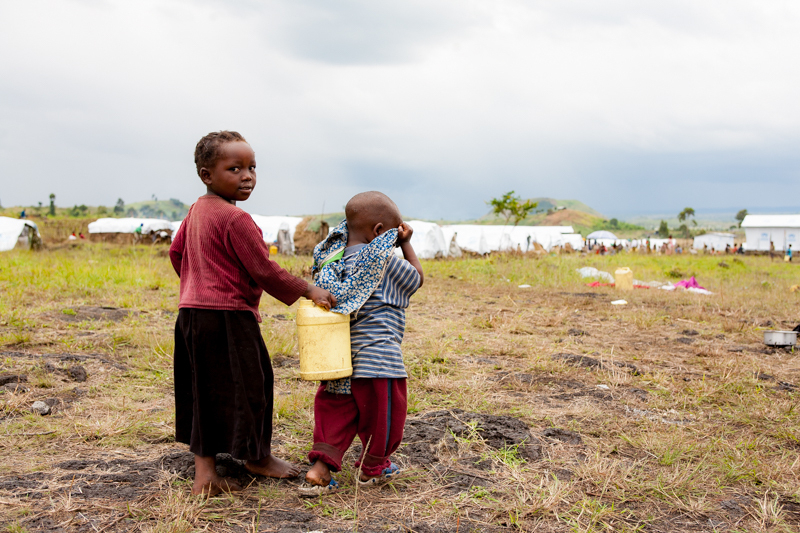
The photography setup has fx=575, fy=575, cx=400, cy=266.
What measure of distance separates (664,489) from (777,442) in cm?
99

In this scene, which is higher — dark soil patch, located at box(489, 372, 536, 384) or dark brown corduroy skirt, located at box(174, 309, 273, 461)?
dark brown corduroy skirt, located at box(174, 309, 273, 461)

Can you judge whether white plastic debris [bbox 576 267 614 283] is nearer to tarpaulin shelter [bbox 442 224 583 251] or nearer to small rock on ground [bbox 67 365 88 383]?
small rock on ground [bbox 67 365 88 383]

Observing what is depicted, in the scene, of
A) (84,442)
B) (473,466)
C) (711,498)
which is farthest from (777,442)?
(84,442)

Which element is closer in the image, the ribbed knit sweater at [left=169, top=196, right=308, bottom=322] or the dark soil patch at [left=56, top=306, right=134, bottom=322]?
the ribbed knit sweater at [left=169, top=196, right=308, bottom=322]

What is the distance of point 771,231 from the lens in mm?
40594

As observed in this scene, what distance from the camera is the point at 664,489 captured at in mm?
2221

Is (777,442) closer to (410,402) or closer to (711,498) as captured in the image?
(711,498)

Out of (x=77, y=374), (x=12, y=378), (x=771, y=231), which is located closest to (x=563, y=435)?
(x=77, y=374)

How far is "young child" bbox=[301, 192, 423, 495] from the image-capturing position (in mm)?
2180

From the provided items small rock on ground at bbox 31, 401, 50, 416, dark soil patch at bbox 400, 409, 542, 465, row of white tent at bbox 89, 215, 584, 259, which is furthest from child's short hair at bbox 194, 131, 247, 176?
row of white tent at bbox 89, 215, 584, 259

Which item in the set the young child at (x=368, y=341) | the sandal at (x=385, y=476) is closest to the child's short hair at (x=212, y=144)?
the young child at (x=368, y=341)

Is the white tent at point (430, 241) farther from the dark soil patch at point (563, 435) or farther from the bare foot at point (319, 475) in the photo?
the bare foot at point (319, 475)

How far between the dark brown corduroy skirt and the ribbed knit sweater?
0.06 m

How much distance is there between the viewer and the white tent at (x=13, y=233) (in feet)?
55.2
